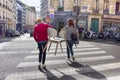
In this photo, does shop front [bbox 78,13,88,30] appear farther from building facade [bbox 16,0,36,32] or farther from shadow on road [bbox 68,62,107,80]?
building facade [bbox 16,0,36,32]

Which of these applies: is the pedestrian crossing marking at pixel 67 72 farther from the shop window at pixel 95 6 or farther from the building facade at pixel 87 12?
the shop window at pixel 95 6

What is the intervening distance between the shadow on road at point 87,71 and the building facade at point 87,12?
23454 mm

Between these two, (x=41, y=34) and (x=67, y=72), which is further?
(x=41, y=34)

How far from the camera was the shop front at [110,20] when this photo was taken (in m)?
32.8

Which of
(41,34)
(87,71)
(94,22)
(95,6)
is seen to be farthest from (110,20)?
(87,71)

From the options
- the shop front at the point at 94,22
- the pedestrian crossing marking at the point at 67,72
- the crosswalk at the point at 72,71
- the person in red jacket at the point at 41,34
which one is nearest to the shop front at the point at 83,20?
the shop front at the point at 94,22

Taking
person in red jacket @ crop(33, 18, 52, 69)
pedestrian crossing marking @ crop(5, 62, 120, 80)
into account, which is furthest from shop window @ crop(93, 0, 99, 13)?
person in red jacket @ crop(33, 18, 52, 69)

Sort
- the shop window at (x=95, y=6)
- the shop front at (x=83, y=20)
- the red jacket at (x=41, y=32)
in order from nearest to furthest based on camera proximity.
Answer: the red jacket at (x=41, y=32)
the shop front at (x=83, y=20)
the shop window at (x=95, y=6)

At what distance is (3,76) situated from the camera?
20.2 feet

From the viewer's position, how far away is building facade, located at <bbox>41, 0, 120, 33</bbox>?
31.7 meters

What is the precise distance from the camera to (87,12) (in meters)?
32.0

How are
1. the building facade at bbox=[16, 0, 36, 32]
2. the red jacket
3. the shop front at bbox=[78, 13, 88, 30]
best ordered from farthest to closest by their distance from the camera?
the building facade at bbox=[16, 0, 36, 32] < the shop front at bbox=[78, 13, 88, 30] < the red jacket

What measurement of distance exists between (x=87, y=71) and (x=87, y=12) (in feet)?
84.5

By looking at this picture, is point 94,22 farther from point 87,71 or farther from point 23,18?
point 23,18
